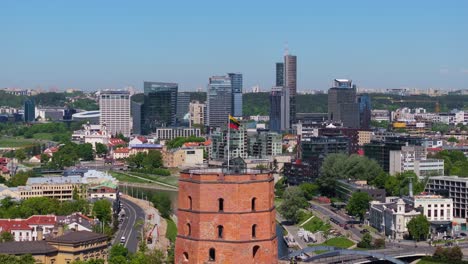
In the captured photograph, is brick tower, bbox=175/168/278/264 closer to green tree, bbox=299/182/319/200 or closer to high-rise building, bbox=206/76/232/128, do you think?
green tree, bbox=299/182/319/200

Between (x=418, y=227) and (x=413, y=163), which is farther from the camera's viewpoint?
(x=413, y=163)

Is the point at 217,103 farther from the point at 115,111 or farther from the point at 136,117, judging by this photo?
the point at 115,111

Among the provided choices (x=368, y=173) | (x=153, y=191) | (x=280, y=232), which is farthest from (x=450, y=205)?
(x=153, y=191)

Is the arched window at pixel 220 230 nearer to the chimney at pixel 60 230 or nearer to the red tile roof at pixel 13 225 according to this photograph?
the chimney at pixel 60 230

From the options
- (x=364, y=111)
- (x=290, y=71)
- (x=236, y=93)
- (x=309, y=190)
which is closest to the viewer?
(x=309, y=190)

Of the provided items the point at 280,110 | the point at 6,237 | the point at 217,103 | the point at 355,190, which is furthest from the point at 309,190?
the point at 217,103

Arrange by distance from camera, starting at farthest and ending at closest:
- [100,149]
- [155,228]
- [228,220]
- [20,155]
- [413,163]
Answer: [100,149], [20,155], [413,163], [155,228], [228,220]
